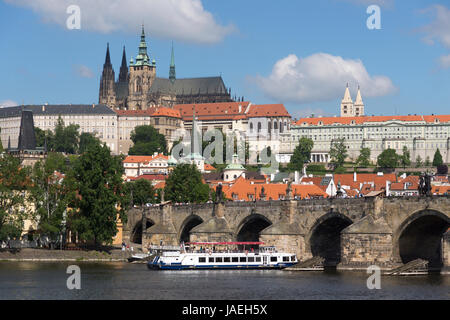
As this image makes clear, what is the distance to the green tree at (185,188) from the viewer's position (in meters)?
113

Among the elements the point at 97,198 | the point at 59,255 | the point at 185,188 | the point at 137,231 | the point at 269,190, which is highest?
the point at 185,188

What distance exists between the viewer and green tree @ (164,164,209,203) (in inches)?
4449

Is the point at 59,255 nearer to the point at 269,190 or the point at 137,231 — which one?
the point at 137,231

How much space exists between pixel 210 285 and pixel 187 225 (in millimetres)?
31726

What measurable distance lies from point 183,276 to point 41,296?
660 inches

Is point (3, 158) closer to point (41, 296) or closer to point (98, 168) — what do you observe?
point (98, 168)

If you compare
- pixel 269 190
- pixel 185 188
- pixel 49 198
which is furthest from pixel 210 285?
pixel 269 190

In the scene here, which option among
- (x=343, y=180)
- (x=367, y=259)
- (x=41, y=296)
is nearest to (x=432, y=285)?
(x=367, y=259)

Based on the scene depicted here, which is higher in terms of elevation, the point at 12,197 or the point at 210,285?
the point at 12,197

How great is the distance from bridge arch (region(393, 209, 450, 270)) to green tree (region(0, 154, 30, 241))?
110 feet

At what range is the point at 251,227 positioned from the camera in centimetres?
8806

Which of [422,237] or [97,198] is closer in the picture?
[422,237]
